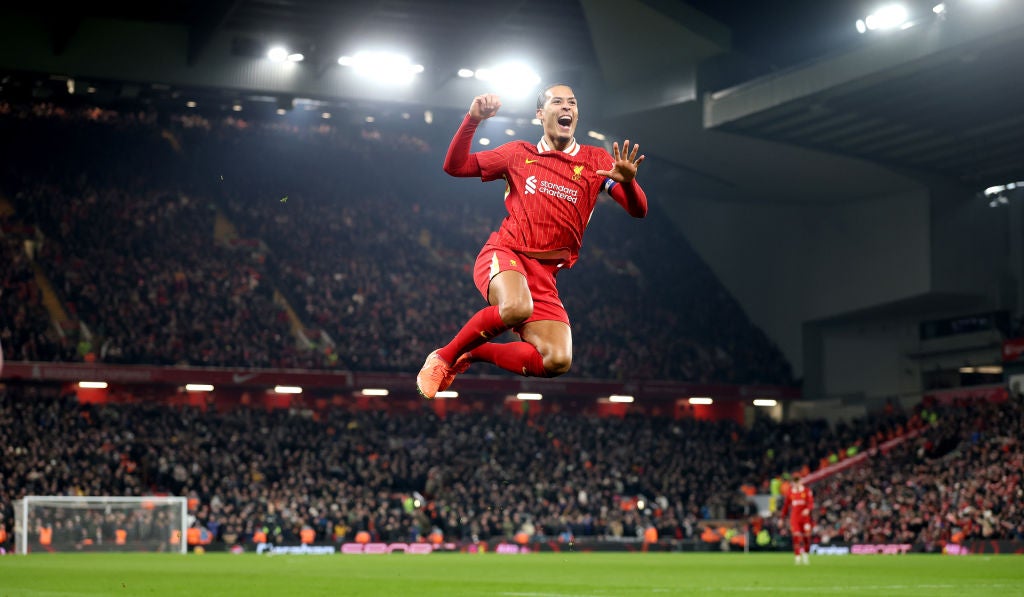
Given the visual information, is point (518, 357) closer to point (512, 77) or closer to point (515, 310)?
Answer: point (515, 310)

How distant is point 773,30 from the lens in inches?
1507

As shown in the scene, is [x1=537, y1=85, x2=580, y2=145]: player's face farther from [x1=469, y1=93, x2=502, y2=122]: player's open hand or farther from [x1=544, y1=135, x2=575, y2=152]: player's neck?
[x1=469, y1=93, x2=502, y2=122]: player's open hand

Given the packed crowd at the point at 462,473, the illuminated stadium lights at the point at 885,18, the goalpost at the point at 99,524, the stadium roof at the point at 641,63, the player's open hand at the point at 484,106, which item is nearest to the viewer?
the player's open hand at the point at 484,106

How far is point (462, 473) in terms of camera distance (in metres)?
41.2

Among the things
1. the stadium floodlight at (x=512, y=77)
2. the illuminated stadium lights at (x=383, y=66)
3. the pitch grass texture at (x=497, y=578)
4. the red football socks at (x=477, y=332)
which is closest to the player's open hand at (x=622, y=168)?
the red football socks at (x=477, y=332)

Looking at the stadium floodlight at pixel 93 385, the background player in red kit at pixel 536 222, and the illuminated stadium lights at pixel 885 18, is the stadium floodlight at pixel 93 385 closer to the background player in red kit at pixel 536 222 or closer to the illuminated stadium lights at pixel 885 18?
the illuminated stadium lights at pixel 885 18

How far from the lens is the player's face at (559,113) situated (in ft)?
31.4

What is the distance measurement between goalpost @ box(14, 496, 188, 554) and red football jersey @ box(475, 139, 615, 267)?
24605 millimetres

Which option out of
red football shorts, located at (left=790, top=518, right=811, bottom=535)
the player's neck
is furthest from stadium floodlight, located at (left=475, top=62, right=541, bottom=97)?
the player's neck

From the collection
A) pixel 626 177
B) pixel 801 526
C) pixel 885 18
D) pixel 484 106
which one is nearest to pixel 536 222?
pixel 626 177

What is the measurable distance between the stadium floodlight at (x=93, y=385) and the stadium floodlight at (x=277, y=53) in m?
11.8

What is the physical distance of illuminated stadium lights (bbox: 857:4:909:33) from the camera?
35344 millimetres

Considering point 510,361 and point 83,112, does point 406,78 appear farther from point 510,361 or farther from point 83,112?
point 510,361

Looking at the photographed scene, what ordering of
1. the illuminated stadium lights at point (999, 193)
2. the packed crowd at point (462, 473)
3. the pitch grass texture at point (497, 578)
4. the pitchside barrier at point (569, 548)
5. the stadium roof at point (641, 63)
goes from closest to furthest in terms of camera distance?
1. the pitch grass texture at point (497, 578)
2. the pitchside barrier at point (569, 548)
3. the packed crowd at point (462, 473)
4. the stadium roof at point (641, 63)
5. the illuminated stadium lights at point (999, 193)
